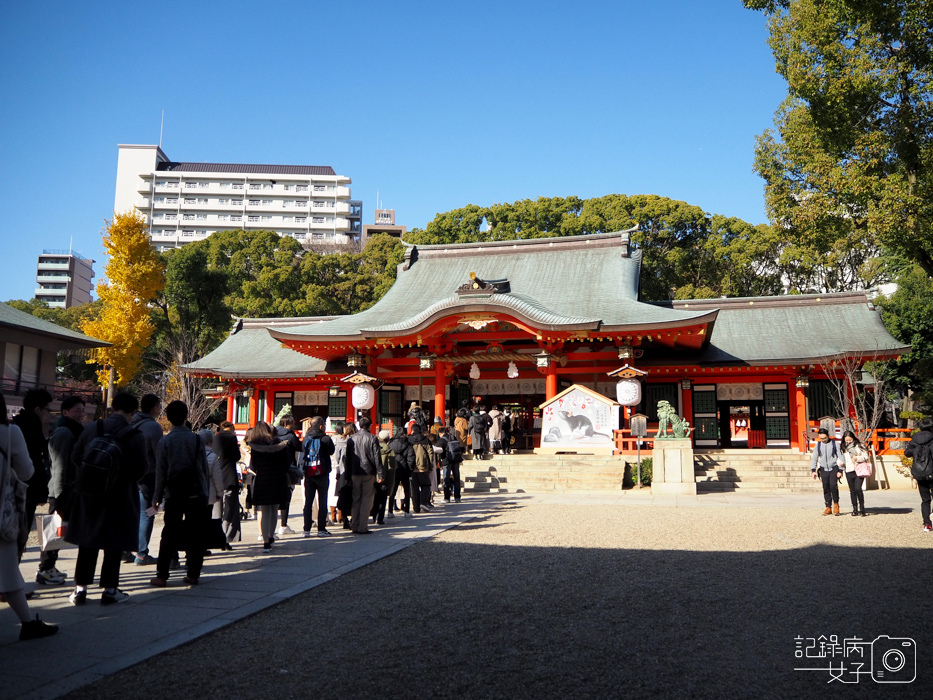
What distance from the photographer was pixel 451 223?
4147 centimetres

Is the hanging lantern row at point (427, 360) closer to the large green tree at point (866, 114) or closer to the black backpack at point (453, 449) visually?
the black backpack at point (453, 449)

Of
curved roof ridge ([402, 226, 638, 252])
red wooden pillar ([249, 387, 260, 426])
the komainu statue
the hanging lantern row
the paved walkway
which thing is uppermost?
curved roof ridge ([402, 226, 638, 252])

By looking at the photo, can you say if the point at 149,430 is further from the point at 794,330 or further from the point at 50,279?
the point at 50,279

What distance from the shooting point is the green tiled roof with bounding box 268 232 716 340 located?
19.2m

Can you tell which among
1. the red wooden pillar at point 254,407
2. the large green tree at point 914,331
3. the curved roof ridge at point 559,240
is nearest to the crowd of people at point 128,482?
the red wooden pillar at point 254,407

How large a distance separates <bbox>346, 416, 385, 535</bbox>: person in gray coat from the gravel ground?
1.27 m

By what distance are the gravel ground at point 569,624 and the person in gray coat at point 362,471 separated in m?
1.27

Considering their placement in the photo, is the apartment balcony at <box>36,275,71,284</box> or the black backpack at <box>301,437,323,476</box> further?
the apartment balcony at <box>36,275,71,284</box>

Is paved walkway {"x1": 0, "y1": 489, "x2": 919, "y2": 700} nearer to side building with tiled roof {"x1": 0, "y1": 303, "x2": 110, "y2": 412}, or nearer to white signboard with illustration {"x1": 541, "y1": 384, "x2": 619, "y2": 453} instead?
white signboard with illustration {"x1": 541, "y1": 384, "x2": 619, "y2": 453}

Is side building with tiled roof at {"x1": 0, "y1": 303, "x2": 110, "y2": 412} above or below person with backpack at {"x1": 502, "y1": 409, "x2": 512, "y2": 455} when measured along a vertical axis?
above

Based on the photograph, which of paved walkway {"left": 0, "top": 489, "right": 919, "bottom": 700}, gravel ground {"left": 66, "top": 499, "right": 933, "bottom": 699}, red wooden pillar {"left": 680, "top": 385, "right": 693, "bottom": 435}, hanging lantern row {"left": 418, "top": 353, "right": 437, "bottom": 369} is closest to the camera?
gravel ground {"left": 66, "top": 499, "right": 933, "bottom": 699}

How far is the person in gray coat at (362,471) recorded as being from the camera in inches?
364

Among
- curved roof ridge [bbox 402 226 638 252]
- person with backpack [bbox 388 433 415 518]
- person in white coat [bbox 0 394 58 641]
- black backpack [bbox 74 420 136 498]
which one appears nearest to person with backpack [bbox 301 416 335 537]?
person with backpack [bbox 388 433 415 518]

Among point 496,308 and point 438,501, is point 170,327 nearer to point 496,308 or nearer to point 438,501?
point 496,308
